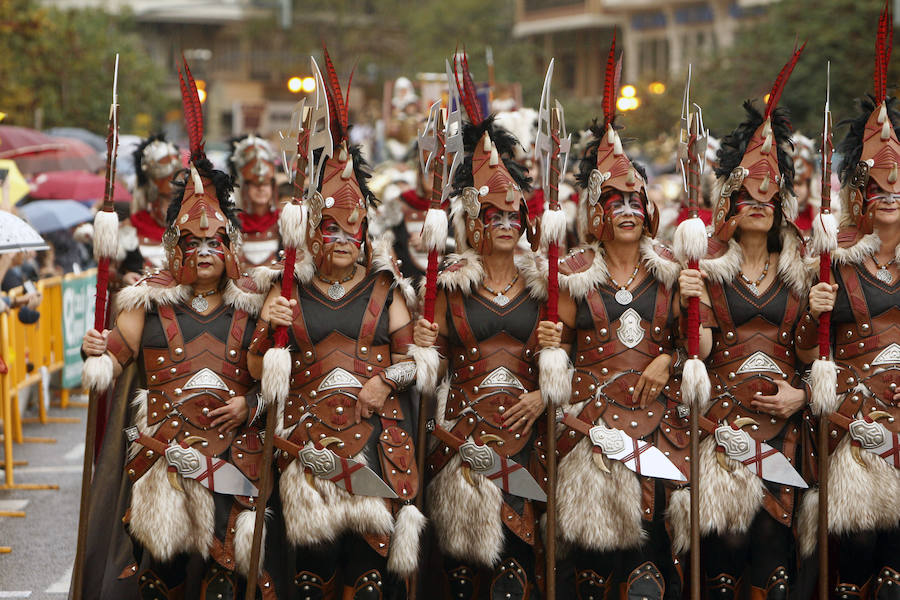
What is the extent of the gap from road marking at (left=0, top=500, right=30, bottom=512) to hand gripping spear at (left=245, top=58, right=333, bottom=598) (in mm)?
3921

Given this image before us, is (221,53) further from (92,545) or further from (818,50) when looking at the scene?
(92,545)

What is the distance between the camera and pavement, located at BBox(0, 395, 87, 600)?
23.9 ft

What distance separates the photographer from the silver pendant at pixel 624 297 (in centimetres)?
582

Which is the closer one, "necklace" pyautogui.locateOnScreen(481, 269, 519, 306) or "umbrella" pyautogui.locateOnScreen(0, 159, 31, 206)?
"necklace" pyautogui.locateOnScreen(481, 269, 519, 306)

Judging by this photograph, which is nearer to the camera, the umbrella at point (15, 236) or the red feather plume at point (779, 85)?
the red feather plume at point (779, 85)

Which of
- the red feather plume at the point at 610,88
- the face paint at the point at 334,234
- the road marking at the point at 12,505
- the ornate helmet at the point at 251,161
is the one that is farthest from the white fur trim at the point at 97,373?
the road marking at the point at 12,505

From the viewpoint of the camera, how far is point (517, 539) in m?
5.80

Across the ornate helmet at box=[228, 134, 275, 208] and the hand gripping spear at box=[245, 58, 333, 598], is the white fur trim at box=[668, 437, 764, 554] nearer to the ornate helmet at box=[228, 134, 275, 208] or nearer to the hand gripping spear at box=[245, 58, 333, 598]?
the hand gripping spear at box=[245, 58, 333, 598]

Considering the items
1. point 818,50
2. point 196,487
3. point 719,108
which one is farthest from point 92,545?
point 719,108

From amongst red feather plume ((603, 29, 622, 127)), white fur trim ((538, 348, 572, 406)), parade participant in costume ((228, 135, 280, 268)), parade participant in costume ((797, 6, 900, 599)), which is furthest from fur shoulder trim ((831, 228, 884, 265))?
parade participant in costume ((228, 135, 280, 268))

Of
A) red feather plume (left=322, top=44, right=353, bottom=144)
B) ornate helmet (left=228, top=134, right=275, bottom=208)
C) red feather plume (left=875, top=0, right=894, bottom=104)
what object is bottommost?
red feather plume (left=322, top=44, right=353, bottom=144)

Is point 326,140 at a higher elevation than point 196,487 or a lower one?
higher

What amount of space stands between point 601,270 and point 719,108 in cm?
2402

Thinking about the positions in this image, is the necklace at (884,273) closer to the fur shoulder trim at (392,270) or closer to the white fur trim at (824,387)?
the white fur trim at (824,387)
